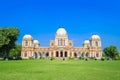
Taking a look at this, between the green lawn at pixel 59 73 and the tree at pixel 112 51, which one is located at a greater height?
the tree at pixel 112 51

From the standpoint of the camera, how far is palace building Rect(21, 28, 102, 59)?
4947 inches

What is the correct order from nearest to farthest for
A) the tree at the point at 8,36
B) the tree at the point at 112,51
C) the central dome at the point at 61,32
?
1. the tree at the point at 8,36
2. the tree at the point at 112,51
3. the central dome at the point at 61,32

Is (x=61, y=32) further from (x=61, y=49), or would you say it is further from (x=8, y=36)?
(x=8, y=36)

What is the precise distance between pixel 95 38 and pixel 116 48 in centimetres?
1985

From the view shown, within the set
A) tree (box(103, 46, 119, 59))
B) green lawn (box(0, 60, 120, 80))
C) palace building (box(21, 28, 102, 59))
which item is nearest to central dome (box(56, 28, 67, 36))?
palace building (box(21, 28, 102, 59))

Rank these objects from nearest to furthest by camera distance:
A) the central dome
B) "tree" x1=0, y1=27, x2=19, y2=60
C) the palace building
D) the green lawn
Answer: the green lawn
"tree" x1=0, y1=27, x2=19, y2=60
the palace building
the central dome

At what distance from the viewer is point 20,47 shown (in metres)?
136

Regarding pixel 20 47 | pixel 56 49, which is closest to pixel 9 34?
pixel 56 49

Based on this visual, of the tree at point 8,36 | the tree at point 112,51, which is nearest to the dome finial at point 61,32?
the tree at point 112,51

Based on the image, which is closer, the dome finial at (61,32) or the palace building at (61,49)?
the palace building at (61,49)

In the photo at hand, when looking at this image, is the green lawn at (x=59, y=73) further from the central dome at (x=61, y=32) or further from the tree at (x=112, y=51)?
the central dome at (x=61, y=32)

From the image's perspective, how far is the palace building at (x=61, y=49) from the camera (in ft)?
412

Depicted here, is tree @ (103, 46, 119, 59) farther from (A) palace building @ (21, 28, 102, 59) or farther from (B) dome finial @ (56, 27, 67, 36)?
(B) dome finial @ (56, 27, 67, 36)

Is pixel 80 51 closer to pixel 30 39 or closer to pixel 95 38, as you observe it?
pixel 95 38
